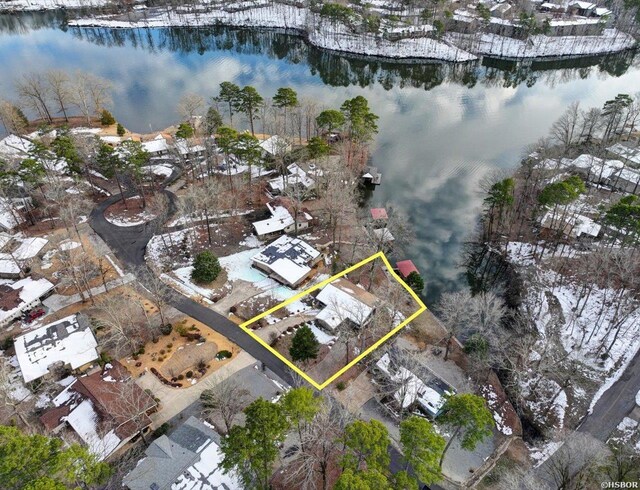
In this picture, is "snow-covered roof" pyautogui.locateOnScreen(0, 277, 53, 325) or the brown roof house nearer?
the brown roof house

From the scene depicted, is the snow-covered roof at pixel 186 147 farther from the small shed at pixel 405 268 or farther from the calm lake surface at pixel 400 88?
the small shed at pixel 405 268

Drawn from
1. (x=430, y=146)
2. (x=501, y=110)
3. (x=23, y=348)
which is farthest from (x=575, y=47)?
(x=23, y=348)

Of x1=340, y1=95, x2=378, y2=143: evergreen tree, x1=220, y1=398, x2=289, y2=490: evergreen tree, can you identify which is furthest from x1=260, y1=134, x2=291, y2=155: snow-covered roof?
x1=220, y1=398, x2=289, y2=490: evergreen tree

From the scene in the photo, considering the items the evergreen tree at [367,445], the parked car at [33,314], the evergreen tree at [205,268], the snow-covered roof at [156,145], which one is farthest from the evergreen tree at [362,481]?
the snow-covered roof at [156,145]

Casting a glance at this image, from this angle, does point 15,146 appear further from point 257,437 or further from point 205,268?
point 257,437

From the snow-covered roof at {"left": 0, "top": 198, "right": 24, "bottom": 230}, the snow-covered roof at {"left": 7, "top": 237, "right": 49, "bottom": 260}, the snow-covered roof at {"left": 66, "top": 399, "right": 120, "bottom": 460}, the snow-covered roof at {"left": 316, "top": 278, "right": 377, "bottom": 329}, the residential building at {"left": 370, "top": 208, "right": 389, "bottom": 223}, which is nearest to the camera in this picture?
the snow-covered roof at {"left": 66, "top": 399, "right": 120, "bottom": 460}

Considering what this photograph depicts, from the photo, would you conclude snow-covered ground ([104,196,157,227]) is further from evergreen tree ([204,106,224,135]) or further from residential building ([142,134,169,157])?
evergreen tree ([204,106,224,135])
